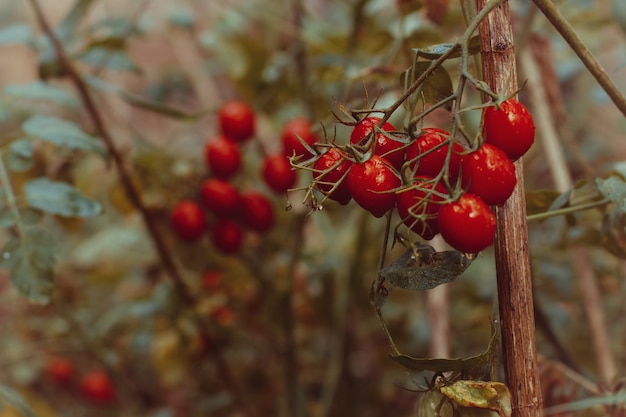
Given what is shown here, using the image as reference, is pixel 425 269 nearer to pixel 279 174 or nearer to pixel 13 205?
pixel 13 205

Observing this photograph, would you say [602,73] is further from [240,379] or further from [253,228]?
[240,379]

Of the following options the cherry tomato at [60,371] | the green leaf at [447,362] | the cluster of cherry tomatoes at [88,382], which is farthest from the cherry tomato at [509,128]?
the cherry tomato at [60,371]

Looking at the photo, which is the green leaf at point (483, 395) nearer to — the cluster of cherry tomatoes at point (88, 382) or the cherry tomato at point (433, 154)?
the cherry tomato at point (433, 154)

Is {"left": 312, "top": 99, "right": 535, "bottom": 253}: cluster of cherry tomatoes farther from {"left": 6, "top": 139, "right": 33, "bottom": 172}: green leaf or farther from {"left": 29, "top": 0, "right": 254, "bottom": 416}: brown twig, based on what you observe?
{"left": 29, "top": 0, "right": 254, "bottom": 416}: brown twig

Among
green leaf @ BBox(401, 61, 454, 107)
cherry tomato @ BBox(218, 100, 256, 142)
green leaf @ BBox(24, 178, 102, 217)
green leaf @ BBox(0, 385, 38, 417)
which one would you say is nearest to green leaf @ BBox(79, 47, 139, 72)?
cherry tomato @ BBox(218, 100, 256, 142)

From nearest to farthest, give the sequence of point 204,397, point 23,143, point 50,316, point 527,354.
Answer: point 527,354
point 23,143
point 204,397
point 50,316

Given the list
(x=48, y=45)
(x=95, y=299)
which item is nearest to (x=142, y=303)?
(x=48, y=45)

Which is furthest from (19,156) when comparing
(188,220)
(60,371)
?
(60,371)
